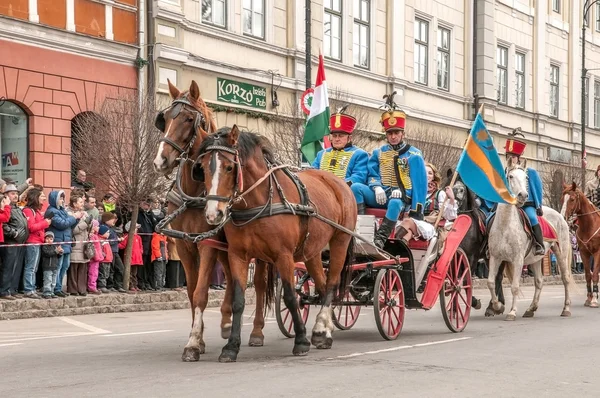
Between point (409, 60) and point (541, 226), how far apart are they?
17.5 metres

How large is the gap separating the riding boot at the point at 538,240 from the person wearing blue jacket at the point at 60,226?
23.0 feet

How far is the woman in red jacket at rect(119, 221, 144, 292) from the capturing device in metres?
18.0

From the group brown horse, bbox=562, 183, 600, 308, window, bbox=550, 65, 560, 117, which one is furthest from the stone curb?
window, bbox=550, 65, 560, 117

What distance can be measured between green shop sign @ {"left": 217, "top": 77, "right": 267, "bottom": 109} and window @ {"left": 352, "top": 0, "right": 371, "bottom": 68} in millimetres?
5251

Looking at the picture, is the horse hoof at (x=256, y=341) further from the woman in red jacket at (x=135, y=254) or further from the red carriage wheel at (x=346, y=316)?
the woman in red jacket at (x=135, y=254)

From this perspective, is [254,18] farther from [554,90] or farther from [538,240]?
[554,90]

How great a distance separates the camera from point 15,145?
2005 cm

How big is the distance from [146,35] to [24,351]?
12.8 m

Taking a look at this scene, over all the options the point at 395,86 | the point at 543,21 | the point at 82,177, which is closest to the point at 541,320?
the point at 82,177

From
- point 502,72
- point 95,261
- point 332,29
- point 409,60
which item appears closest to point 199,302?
point 95,261

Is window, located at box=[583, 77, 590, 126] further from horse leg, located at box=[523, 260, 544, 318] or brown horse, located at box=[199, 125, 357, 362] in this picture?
brown horse, located at box=[199, 125, 357, 362]

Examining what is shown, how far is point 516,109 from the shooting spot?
3856 cm

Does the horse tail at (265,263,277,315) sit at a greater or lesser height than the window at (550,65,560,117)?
lesser

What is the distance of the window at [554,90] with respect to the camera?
4206 cm
